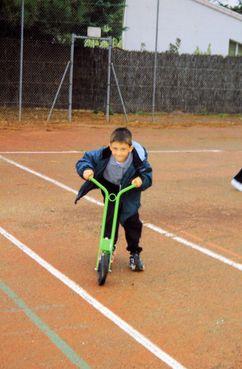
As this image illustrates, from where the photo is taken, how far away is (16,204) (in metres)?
8.94

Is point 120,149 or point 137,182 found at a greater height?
point 120,149

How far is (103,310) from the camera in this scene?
5336 mm

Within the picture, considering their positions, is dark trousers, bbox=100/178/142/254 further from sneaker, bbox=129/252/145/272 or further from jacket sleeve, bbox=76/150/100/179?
jacket sleeve, bbox=76/150/100/179

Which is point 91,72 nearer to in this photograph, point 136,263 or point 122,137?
point 136,263

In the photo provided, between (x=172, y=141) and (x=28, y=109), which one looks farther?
(x=28, y=109)

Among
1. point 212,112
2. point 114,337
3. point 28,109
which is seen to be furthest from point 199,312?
point 212,112

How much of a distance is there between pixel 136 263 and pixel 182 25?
25904 millimetres

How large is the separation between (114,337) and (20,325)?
2.33 feet

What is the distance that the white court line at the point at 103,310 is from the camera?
4535 mm

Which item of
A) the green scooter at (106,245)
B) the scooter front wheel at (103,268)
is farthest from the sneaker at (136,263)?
the scooter front wheel at (103,268)

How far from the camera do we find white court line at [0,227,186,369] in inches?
179

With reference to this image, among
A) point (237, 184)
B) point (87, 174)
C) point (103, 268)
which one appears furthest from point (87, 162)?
point (237, 184)

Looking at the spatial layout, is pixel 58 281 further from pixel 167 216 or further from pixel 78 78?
pixel 78 78

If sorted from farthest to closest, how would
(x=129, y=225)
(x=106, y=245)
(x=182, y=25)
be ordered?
(x=182, y=25) < (x=129, y=225) < (x=106, y=245)
